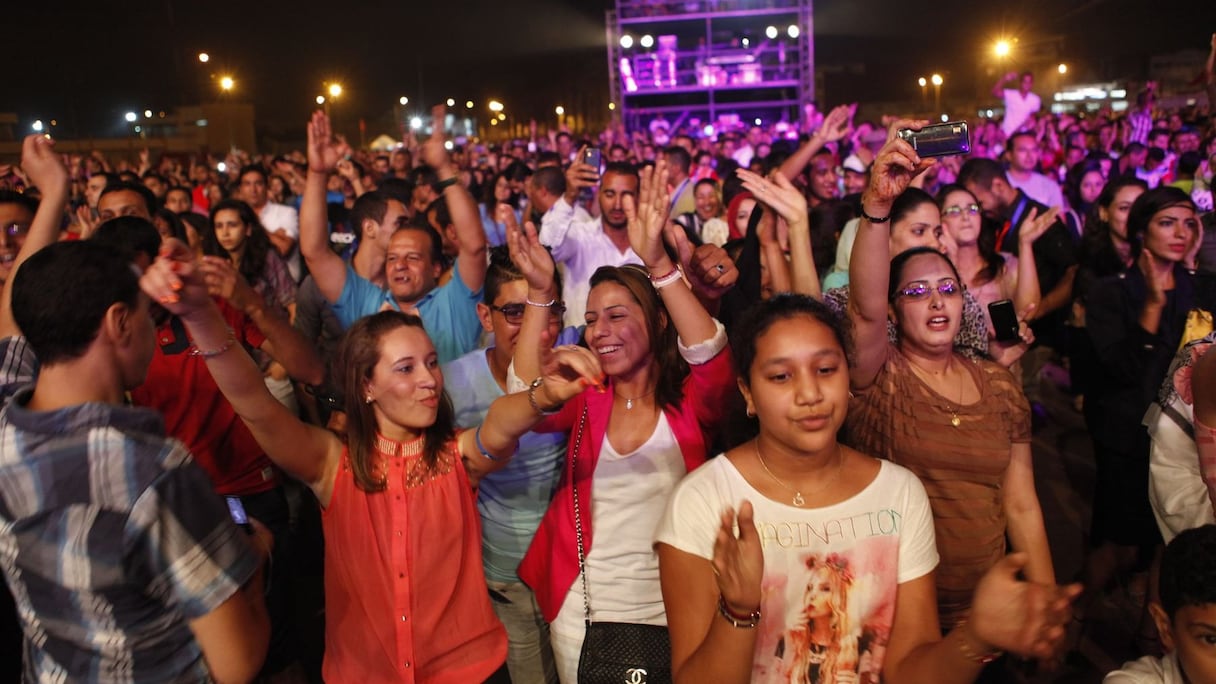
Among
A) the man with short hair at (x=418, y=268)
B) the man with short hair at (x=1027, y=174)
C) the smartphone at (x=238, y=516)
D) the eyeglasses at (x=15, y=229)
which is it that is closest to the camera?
the smartphone at (x=238, y=516)

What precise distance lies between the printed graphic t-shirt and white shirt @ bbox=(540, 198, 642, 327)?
120 inches

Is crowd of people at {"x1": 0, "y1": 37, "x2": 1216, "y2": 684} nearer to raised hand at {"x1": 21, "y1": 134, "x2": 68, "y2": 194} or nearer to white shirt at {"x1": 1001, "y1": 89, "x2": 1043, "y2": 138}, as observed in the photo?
raised hand at {"x1": 21, "y1": 134, "x2": 68, "y2": 194}

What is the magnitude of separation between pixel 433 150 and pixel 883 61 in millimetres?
59162

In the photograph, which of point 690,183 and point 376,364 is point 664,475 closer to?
point 376,364

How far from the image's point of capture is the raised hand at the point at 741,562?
1.67m

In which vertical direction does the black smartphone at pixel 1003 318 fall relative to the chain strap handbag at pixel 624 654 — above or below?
above

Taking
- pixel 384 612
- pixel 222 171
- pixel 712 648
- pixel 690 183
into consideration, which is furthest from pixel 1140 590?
pixel 222 171

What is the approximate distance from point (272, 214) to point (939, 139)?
638 centimetres

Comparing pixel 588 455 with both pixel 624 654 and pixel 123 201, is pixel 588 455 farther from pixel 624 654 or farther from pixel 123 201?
pixel 123 201

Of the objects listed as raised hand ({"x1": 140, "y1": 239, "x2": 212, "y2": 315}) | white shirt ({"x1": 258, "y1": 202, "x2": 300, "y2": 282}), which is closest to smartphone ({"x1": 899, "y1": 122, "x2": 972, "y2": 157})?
raised hand ({"x1": 140, "y1": 239, "x2": 212, "y2": 315})

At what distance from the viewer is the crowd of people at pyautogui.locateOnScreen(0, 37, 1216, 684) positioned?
1.74m

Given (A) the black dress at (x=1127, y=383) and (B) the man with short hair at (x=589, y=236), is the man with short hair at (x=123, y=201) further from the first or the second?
(A) the black dress at (x=1127, y=383)

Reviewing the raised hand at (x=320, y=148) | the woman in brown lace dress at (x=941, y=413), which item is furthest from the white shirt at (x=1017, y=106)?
the woman in brown lace dress at (x=941, y=413)

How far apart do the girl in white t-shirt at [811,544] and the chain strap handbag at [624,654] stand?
502 mm
